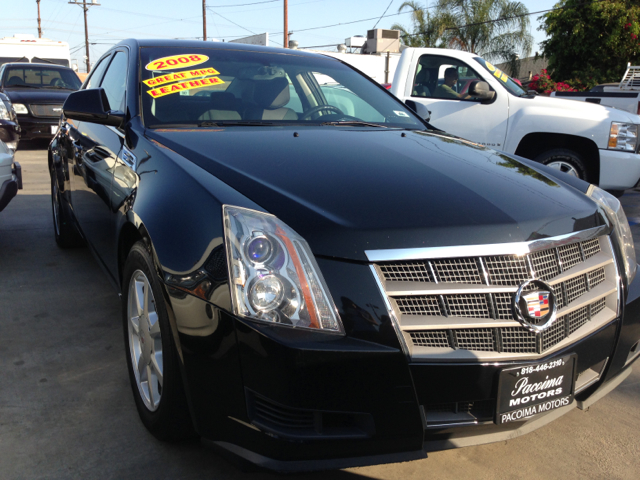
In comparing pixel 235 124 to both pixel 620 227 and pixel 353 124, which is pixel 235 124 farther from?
pixel 620 227

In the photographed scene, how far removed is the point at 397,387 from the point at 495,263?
468 millimetres

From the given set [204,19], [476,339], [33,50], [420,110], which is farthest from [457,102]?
[204,19]

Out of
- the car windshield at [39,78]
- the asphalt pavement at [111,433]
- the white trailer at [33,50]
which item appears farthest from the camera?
the white trailer at [33,50]

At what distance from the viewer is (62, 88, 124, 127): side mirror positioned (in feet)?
9.35

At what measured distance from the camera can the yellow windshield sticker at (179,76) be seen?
2945 mm

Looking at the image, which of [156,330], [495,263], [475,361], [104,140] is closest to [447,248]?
[495,263]

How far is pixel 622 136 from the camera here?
628 centimetres

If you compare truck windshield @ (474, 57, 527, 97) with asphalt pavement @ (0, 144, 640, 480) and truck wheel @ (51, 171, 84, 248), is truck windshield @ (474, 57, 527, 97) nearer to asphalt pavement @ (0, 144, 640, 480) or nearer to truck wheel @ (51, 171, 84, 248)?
asphalt pavement @ (0, 144, 640, 480)

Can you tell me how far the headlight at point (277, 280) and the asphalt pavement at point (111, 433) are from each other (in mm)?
522

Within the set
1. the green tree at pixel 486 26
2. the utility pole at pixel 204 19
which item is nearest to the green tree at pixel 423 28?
the green tree at pixel 486 26

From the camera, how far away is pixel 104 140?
3.08 metres

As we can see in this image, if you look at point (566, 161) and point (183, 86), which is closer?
point (183, 86)

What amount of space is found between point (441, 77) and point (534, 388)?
5924 millimetres

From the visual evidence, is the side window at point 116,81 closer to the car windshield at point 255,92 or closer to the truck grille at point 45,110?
the car windshield at point 255,92
